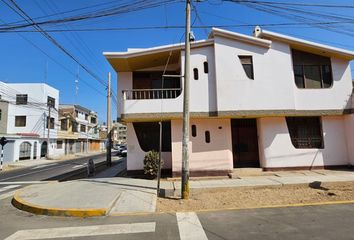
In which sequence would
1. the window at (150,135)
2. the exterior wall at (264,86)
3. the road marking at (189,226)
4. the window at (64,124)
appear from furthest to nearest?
the window at (64,124)
the window at (150,135)
the exterior wall at (264,86)
the road marking at (189,226)

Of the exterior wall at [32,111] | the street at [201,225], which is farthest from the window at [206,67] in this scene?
the exterior wall at [32,111]

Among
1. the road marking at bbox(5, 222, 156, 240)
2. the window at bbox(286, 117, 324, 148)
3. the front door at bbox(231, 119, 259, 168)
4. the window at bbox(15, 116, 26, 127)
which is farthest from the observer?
the window at bbox(15, 116, 26, 127)

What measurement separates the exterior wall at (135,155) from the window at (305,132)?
674 centimetres

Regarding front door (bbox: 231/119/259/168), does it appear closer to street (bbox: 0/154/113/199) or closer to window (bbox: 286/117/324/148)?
window (bbox: 286/117/324/148)

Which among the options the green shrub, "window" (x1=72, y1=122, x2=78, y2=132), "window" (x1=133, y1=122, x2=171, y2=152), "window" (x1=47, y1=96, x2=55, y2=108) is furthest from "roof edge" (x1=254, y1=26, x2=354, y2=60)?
"window" (x1=72, y1=122, x2=78, y2=132)

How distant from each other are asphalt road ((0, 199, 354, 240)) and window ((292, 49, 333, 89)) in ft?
26.6

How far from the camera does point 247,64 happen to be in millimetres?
13156

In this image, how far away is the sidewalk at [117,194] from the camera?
7.57m

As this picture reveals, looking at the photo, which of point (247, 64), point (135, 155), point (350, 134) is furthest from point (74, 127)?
point (350, 134)

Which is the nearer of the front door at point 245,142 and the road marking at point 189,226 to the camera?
the road marking at point 189,226

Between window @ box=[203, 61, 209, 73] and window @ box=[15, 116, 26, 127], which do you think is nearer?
window @ box=[203, 61, 209, 73]

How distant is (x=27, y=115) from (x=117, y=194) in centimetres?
3163

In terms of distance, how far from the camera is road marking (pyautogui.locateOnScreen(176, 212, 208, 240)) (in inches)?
217

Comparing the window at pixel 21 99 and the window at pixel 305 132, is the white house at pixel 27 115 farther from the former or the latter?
the window at pixel 305 132
